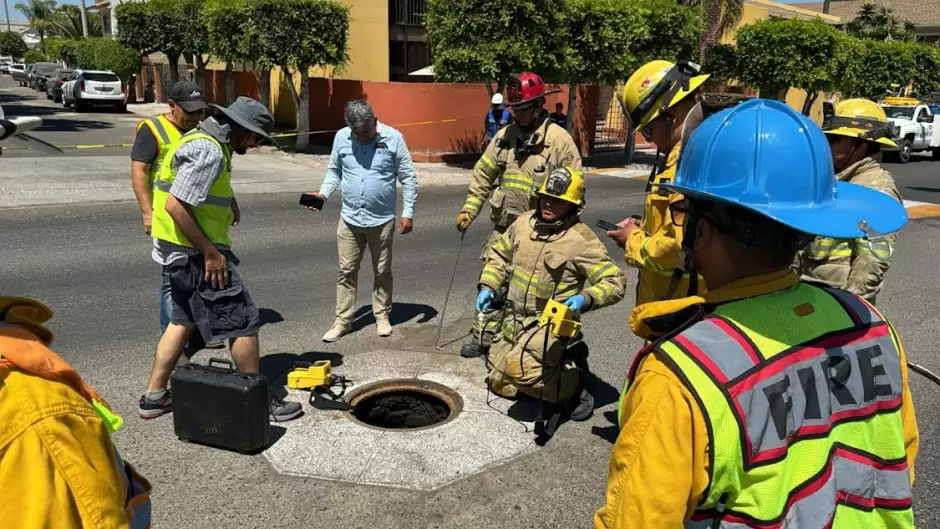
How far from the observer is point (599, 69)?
56.9ft

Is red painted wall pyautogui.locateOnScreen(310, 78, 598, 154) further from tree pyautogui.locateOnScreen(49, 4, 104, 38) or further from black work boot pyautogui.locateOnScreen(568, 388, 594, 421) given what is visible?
tree pyautogui.locateOnScreen(49, 4, 104, 38)

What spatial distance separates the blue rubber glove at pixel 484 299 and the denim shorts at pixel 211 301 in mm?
1376

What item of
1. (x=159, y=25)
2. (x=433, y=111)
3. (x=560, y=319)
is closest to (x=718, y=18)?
(x=433, y=111)

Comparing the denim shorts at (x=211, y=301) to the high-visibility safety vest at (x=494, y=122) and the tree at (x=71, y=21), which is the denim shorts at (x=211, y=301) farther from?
the tree at (x=71, y=21)

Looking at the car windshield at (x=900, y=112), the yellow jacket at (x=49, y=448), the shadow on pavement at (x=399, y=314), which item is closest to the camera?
the yellow jacket at (x=49, y=448)

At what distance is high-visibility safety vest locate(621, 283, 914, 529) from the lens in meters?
1.39

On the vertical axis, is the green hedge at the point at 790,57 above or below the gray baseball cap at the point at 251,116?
above

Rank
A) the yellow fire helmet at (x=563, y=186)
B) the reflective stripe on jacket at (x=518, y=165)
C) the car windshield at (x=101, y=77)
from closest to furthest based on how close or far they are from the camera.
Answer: the yellow fire helmet at (x=563, y=186), the reflective stripe on jacket at (x=518, y=165), the car windshield at (x=101, y=77)

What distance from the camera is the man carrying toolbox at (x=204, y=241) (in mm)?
3881

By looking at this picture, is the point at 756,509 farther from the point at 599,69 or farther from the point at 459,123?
the point at 459,123

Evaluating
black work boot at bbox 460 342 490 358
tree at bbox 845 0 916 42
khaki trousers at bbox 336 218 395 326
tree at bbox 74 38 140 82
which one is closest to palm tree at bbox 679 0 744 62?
tree at bbox 845 0 916 42

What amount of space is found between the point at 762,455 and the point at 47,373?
1445 millimetres

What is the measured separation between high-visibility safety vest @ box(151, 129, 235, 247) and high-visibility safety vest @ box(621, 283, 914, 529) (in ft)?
10.3

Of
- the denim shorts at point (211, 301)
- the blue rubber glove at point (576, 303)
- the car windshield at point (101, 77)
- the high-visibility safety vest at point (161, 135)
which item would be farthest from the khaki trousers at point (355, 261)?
the car windshield at point (101, 77)
